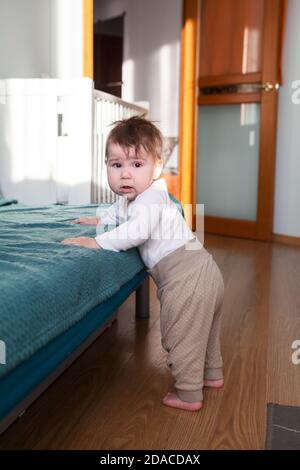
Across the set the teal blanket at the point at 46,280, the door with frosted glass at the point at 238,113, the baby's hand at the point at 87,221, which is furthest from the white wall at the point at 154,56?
the teal blanket at the point at 46,280

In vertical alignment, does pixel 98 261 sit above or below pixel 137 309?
above

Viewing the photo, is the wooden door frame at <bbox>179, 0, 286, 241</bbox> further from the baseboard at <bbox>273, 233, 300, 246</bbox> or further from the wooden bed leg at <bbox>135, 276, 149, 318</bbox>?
the wooden bed leg at <bbox>135, 276, 149, 318</bbox>

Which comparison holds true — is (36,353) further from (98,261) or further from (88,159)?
(88,159)

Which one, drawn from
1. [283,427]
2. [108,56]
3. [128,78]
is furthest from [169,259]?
[108,56]

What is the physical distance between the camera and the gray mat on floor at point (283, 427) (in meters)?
0.95

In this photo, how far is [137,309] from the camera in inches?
68.2

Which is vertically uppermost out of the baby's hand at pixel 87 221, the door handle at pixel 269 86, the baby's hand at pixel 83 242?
the door handle at pixel 269 86

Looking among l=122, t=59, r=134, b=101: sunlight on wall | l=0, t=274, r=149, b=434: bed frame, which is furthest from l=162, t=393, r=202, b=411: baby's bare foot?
l=122, t=59, r=134, b=101: sunlight on wall

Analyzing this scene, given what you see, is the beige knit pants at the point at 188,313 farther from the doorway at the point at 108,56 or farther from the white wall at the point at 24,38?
the doorway at the point at 108,56

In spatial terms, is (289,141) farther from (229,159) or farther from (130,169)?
(130,169)

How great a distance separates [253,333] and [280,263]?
116 cm

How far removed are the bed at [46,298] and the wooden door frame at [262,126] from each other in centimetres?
222

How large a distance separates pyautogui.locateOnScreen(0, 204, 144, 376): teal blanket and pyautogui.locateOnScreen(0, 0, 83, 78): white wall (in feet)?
4.65
